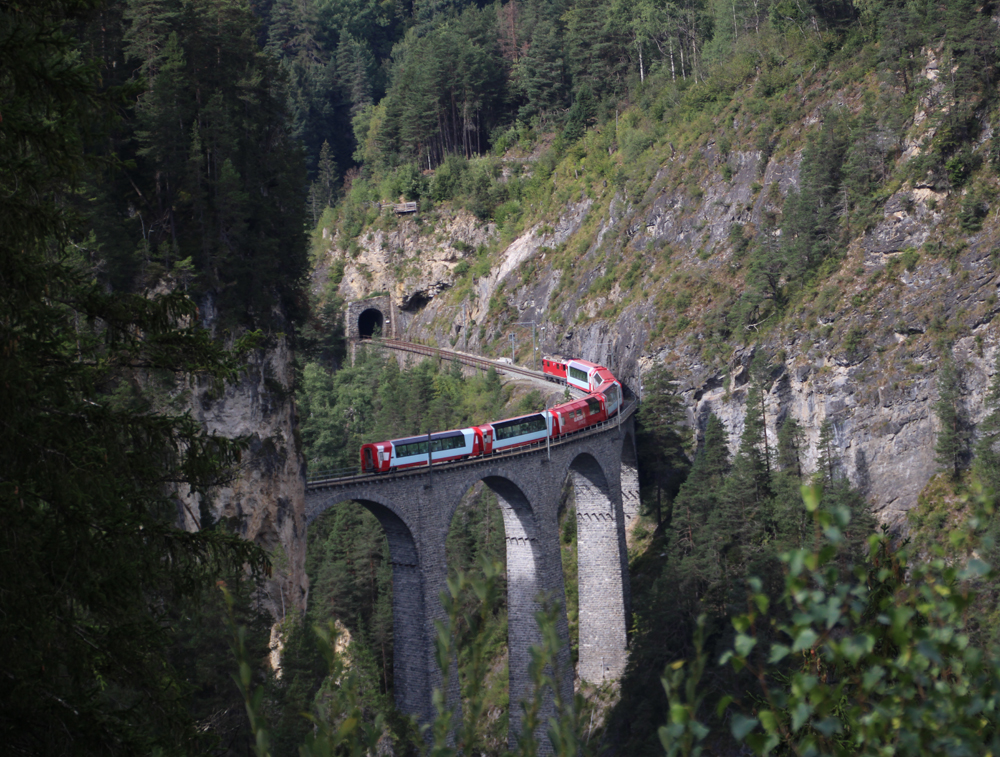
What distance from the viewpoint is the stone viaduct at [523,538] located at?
3988 centimetres

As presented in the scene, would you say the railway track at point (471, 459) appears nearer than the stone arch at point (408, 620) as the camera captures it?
Yes

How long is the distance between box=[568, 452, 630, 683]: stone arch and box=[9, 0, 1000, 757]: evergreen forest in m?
2.16

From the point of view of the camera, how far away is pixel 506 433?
46531 mm

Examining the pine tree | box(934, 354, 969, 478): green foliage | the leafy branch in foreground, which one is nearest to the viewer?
the leafy branch in foreground

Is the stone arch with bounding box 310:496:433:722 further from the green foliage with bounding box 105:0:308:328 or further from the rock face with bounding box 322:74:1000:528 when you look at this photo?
the rock face with bounding box 322:74:1000:528

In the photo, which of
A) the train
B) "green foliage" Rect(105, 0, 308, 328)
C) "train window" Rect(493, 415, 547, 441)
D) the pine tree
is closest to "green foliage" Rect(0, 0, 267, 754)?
"green foliage" Rect(105, 0, 308, 328)

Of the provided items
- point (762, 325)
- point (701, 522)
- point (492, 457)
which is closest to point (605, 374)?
point (762, 325)

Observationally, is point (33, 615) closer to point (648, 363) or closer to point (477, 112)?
point (648, 363)

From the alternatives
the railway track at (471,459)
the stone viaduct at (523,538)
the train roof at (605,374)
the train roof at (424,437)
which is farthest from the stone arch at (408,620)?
→ the train roof at (605,374)

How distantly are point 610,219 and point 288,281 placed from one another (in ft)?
139

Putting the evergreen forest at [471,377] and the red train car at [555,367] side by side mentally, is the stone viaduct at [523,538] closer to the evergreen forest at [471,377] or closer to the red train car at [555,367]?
the evergreen forest at [471,377]

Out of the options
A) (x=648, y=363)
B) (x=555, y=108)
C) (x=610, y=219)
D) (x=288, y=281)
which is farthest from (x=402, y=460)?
(x=555, y=108)

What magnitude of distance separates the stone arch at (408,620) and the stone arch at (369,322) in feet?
184

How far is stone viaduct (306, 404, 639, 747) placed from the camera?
39875 millimetres
